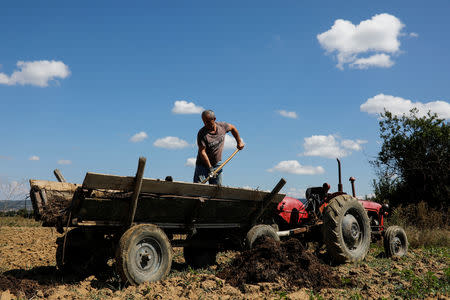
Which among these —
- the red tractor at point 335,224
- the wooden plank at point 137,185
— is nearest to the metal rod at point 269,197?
the red tractor at point 335,224

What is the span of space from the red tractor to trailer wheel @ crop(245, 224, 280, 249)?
1.17 ft

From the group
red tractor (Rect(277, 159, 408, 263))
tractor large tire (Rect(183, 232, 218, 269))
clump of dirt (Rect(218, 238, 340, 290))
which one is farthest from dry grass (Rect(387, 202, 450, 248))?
tractor large tire (Rect(183, 232, 218, 269))

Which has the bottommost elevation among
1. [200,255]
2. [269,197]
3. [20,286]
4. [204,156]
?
[20,286]

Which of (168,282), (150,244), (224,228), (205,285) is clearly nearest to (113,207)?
(150,244)

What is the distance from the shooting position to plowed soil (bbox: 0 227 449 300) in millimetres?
4645

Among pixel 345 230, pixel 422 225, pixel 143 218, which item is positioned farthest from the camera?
pixel 422 225

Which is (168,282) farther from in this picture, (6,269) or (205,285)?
(6,269)

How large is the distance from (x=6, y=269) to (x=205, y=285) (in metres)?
3.47

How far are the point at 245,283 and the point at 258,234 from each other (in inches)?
52.1

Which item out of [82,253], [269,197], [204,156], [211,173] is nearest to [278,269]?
[269,197]

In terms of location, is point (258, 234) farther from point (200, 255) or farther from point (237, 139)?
point (237, 139)

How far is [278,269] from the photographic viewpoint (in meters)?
5.57

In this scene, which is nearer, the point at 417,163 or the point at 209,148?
the point at 209,148

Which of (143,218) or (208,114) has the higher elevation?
(208,114)
